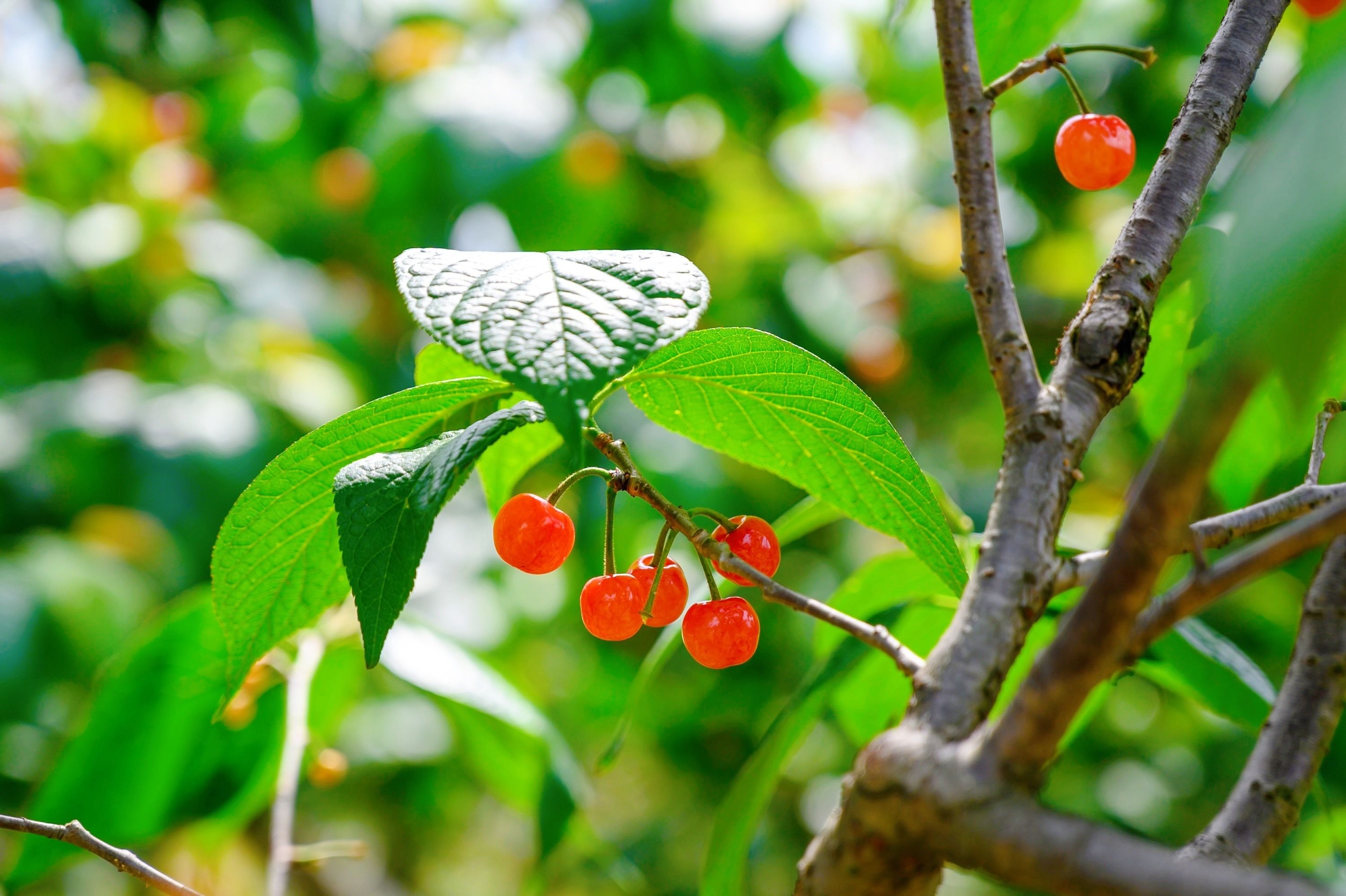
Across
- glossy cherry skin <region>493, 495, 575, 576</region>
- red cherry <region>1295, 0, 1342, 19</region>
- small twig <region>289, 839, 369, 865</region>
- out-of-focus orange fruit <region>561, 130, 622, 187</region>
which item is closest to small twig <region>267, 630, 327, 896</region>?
small twig <region>289, 839, 369, 865</region>

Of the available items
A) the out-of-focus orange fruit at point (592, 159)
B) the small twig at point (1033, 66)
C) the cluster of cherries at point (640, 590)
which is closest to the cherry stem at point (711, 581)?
the cluster of cherries at point (640, 590)

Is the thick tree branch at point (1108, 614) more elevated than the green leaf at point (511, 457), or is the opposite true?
the thick tree branch at point (1108, 614)

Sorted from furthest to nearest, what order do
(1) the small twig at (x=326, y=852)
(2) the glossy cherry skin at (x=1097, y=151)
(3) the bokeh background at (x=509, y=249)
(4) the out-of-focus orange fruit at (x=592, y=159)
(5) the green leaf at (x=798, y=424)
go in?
1. (4) the out-of-focus orange fruit at (x=592, y=159)
2. (3) the bokeh background at (x=509, y=249)
3. (1) the small twig at (x=326, y=852)
4. (2) the glossy cherry skin at (x=1097, y=151)
5. (5) the green leaf at (x=798, y=424)

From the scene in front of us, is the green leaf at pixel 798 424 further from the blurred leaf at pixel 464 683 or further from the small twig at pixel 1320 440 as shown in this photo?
the blurred leaf at pixel 464 683

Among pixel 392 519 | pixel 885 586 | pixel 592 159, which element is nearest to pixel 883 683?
pixel 885 586

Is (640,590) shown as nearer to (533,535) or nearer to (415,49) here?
(533,535)

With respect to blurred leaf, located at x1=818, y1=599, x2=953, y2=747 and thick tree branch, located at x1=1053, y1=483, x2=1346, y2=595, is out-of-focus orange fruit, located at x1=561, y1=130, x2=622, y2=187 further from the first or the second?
thick tree branch, located at x1=1053, y1=483, x2=1346, y2=595

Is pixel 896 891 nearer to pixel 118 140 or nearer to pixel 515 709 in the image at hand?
pixel 515 709
